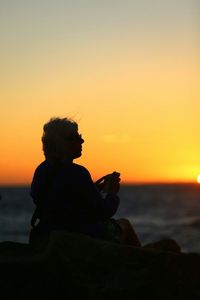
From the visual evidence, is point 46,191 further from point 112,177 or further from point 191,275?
point 191,275

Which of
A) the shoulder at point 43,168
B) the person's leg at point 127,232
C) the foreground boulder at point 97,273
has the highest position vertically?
the shoulder at point 43,168

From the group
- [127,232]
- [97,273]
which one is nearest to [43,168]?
[97,273]

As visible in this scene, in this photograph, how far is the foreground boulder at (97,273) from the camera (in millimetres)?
4941

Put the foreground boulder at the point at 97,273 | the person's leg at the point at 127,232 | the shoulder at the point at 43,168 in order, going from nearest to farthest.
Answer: the foreground boulder at the point at 97,273 → the shoulder at the point at 43,168 → the person's leg at the point at 127,232

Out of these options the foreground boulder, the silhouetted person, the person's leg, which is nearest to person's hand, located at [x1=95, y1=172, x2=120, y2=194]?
the silhouetted person

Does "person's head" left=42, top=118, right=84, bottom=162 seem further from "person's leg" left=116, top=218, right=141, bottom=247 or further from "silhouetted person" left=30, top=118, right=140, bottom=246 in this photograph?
"person's leg" left=116, top=218, right=141, bottom=247

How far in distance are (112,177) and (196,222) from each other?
3757 cm

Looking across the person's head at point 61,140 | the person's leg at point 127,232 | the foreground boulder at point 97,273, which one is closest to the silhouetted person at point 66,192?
the person's head at point 61,140

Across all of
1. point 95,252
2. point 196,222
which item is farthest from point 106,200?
point 196,222

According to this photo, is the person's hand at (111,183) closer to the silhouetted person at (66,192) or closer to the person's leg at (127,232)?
the silhouetted person at (66,192)

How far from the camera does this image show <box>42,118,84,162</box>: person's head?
18.1ft

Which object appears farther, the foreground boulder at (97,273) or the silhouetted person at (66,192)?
the silhouetted person at (66,192)

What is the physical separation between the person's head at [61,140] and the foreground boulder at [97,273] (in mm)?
742

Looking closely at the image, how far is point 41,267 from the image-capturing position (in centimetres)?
503
